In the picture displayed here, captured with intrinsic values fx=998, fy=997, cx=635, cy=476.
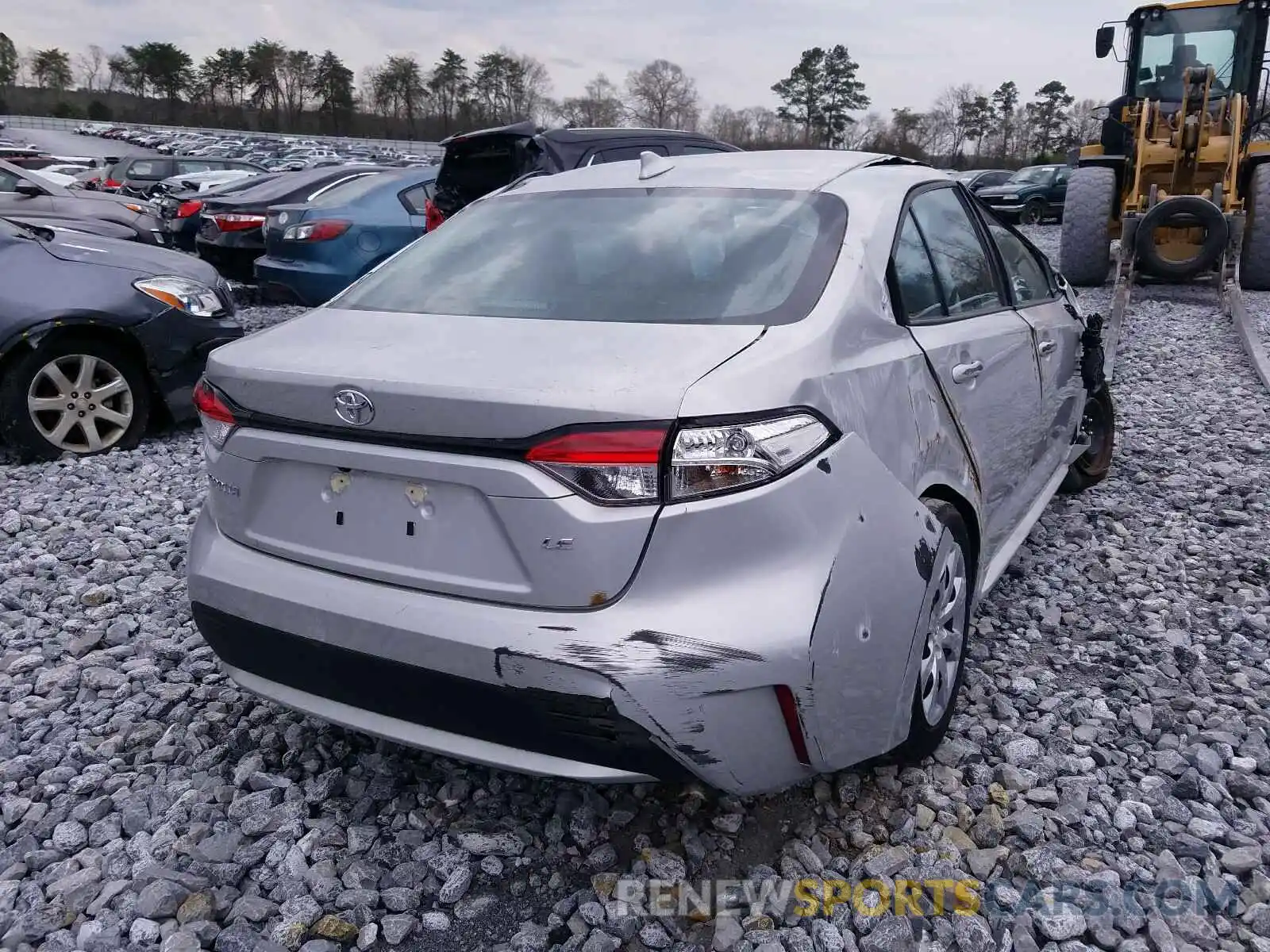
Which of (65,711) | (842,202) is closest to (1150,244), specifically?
(842,202)

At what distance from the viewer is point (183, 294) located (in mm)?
5582

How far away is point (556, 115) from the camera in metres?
82.4

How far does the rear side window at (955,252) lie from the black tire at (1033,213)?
22610mm

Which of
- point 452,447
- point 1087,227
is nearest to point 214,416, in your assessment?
point 452,447

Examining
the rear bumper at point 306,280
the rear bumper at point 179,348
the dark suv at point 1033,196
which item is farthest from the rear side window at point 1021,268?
the dark suv at point 1033,196

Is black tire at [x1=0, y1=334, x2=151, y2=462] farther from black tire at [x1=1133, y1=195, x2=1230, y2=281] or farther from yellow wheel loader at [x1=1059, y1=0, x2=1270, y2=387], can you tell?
black tire at [x1=1133, y1=195, x2=1230, y2=281]

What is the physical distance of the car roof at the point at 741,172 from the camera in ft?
9.18

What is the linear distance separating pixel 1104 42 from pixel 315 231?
8471mm

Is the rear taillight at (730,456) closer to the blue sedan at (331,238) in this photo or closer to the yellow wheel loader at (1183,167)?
the blue sedan at (331,238)

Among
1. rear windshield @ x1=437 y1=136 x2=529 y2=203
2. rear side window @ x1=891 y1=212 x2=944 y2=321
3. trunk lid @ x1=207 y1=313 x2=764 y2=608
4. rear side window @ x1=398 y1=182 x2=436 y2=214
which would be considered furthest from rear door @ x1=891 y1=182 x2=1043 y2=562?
rear side window @ x1=398 y1=182 x2=436 y2=214

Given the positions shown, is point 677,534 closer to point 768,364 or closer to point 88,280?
point 768,364

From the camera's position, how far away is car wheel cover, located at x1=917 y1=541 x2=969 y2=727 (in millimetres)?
2449

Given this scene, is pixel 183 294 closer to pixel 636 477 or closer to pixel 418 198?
pixel 418 198

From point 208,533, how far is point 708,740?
1.33m
